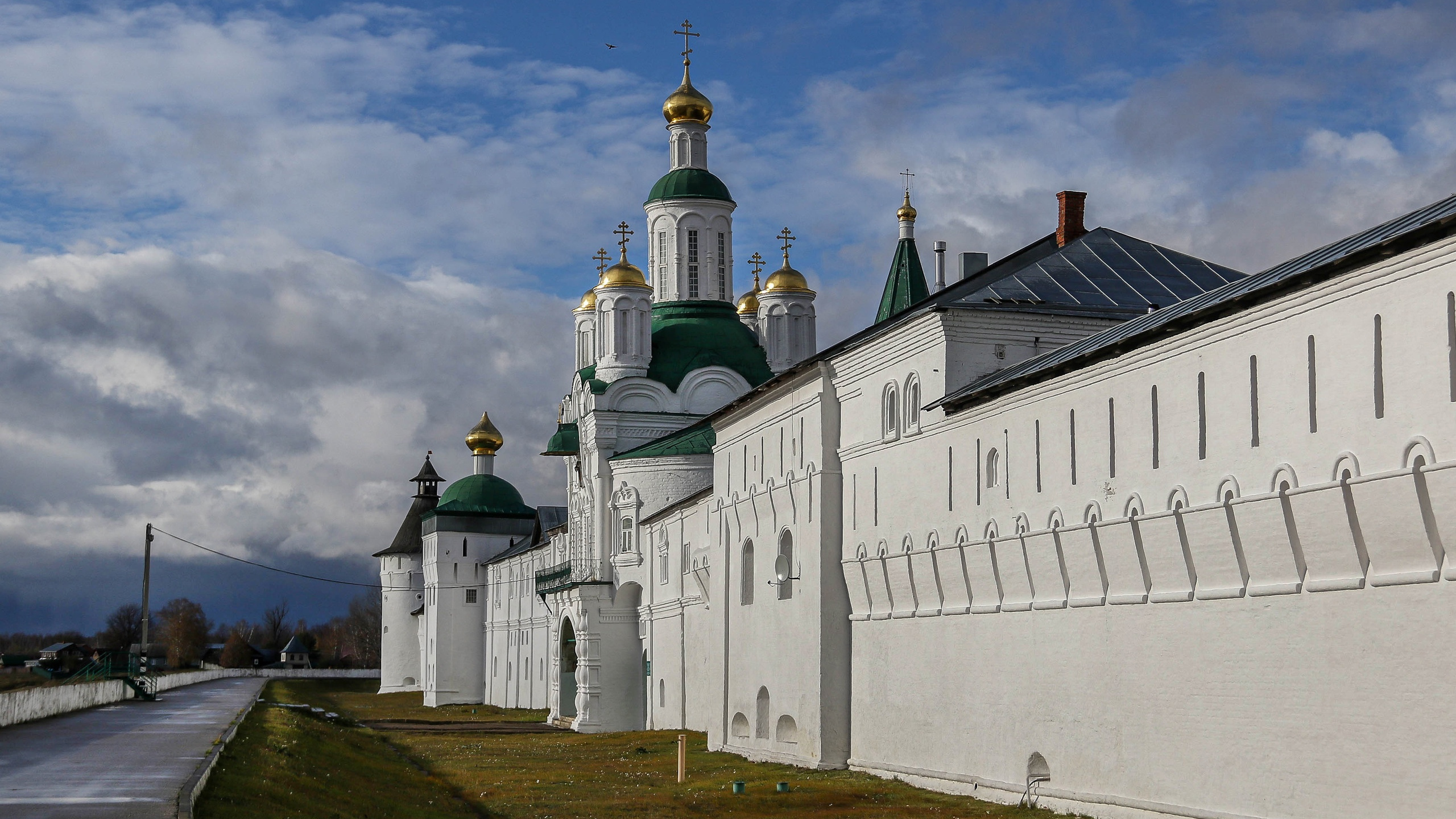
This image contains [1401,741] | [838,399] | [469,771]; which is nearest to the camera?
[1401,741]

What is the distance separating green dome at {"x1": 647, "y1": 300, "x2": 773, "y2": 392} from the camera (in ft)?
137

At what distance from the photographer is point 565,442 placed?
148 feet

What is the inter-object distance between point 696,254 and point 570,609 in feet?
34.4

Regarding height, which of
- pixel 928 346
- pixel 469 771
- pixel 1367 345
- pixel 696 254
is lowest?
pixel 469 771

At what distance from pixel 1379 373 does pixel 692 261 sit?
31.4m

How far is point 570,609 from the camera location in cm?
4094

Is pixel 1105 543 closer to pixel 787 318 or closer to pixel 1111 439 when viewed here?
pixel 1111 439

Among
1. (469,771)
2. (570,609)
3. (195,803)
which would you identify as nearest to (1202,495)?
(195,803)

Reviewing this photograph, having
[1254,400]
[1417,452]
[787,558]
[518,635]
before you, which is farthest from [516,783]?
[518,635]

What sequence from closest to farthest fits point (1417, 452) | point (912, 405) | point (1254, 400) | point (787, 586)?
point (1417, 452), point (1254, 400), point (912, 405), point (787, 586)

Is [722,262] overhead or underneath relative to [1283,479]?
overhead

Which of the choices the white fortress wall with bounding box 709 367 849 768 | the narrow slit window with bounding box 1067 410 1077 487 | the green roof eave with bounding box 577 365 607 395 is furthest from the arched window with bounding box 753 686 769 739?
the green roof eave with bounding box 577 365 607 395

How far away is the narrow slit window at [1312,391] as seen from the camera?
517 inches

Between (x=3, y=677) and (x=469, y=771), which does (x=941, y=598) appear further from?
(x=3, y=677)
